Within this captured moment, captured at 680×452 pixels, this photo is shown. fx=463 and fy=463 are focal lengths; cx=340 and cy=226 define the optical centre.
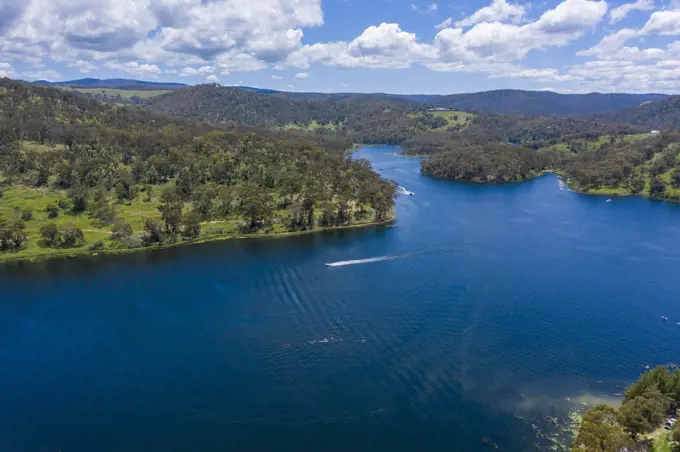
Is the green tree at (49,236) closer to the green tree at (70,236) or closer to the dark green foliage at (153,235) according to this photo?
the green tree at (70,236)

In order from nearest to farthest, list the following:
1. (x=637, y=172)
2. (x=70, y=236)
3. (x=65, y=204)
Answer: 1. (x=70, y=236)
2. (x=65, y=204)
3. (x=637, y=172)

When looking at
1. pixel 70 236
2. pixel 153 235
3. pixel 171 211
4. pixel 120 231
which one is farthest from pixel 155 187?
pixel 70 236

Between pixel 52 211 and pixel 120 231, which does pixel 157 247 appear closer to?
pixel 120 231

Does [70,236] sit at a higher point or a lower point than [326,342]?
higher

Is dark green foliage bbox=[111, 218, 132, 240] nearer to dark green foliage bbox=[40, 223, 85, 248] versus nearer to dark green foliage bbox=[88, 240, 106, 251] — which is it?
dark green foliage bbox=[88, 240, 106, 251]

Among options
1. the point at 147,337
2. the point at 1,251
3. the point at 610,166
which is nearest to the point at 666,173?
the point at 610,166

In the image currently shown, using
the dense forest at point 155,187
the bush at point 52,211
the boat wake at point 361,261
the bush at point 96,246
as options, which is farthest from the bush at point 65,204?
the boat wake at point 361,261

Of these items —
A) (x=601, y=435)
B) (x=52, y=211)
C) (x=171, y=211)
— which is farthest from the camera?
(x=52, y=211)
